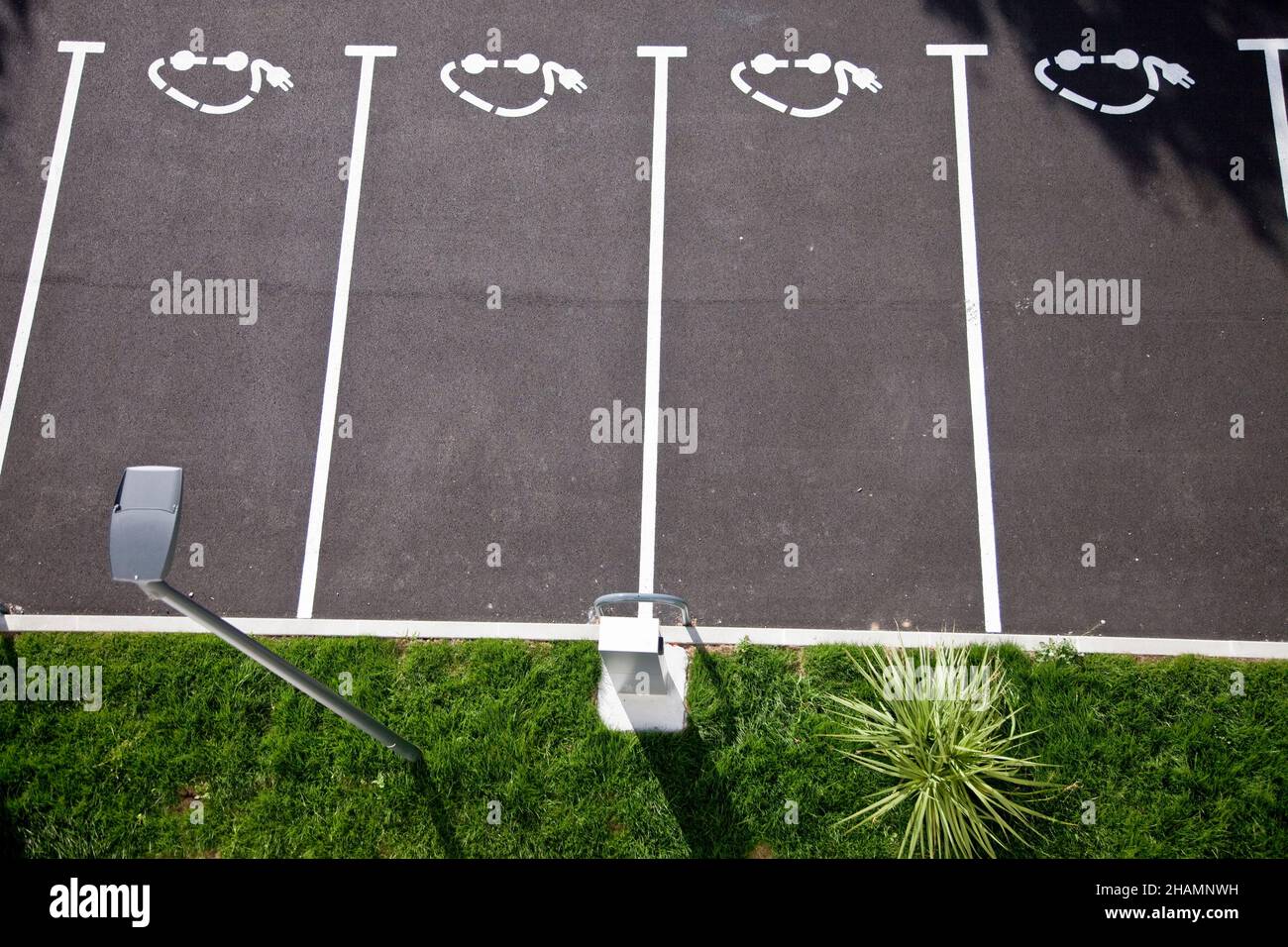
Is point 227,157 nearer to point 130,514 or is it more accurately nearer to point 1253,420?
point 130,514

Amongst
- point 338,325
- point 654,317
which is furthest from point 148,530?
point 654,317

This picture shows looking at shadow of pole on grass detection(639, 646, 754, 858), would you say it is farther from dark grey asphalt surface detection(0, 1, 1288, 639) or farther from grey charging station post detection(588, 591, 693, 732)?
dark grey asphalt surface detection(0, 1, 1288, 639)

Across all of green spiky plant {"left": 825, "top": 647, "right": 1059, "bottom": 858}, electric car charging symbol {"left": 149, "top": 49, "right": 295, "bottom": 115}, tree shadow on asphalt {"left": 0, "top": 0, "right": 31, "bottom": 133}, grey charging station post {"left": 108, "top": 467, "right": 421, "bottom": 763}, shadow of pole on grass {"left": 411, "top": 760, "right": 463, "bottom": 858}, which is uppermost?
tree shadow on asphalt {"left": 0, "top": 0, "right": 31, "bottom": 133}

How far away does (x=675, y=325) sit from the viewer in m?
8.38

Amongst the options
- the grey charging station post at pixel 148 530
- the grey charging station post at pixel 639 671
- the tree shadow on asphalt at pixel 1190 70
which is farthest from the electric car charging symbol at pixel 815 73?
the grey charging station post at pixel 148 530

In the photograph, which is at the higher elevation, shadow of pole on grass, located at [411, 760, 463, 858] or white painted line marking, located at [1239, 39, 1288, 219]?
white painted line marking, located at [1239, 39, 1288, 219]

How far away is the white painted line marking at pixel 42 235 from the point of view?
8.35 metres

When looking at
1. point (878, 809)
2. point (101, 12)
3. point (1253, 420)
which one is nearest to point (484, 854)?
point (878, 809)

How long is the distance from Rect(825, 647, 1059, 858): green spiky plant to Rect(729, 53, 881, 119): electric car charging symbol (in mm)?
5498

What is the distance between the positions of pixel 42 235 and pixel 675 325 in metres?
6.34

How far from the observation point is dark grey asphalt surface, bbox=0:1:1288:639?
7758mm

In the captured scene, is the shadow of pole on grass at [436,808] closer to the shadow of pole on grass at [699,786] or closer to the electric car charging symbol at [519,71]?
the shadow of pole on grass at [699,786]

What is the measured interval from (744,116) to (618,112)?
1278 millimetres

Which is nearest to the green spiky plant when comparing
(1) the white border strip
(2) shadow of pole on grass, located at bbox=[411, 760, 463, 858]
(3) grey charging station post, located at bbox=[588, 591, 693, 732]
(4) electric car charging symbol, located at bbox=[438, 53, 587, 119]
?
(1) the white border strip
